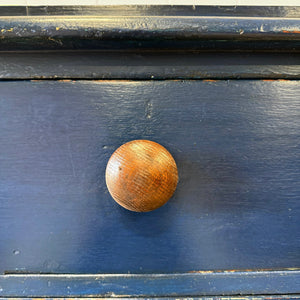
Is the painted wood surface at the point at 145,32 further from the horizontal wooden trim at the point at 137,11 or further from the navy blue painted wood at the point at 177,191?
the horizontal wooden trim at the point at 137,11

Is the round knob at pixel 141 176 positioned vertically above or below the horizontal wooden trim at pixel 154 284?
above

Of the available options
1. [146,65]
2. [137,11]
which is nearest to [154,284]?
[146,65]

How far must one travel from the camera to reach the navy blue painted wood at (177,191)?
1.50ft

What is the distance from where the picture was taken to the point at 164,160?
1.27 ft

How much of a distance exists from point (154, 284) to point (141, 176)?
246 millimetres

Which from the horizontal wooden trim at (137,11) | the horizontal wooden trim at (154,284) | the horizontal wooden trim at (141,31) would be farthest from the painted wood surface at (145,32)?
the horizontal wooden trim at (154,284)

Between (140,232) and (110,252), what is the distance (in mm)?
75

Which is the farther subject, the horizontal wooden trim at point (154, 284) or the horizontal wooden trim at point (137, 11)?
the horizontal wooden trim at point (137, 11)

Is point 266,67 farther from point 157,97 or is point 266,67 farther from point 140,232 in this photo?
point 140,232

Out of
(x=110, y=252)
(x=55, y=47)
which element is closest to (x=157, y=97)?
(x=55, y=47)

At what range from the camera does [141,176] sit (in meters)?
0.36

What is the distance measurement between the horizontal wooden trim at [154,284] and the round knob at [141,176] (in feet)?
0.59

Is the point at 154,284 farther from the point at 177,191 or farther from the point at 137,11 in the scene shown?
the point at 137,11

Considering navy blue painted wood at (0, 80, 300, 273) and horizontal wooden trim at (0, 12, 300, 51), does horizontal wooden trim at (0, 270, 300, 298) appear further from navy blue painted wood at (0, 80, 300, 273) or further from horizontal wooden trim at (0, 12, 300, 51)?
horizontal wooden trim at (0, 12, 300, 51)
